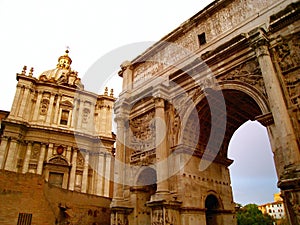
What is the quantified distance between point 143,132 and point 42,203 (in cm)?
614

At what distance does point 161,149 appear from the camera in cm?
1189

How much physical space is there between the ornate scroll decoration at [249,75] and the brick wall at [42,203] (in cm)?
995

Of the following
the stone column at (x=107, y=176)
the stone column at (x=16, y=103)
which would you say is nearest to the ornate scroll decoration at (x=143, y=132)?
the stone column at (x=107, y=176)

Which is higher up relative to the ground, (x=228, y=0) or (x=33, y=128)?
(x=228, y=0)

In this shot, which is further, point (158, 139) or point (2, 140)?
point (2, 140)

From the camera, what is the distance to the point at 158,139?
12172 millimetres

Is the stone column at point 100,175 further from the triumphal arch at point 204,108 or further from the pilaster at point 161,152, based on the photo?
the pilaster at point 161,152

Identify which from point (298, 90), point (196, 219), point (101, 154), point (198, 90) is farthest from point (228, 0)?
point (101, 154)

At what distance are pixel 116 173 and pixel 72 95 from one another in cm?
1586

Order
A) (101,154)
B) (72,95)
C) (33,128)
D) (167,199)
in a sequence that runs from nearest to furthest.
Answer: (167,199) → (33,128) → (101,154) → (72,95)

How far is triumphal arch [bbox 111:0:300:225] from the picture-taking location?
9094 mm

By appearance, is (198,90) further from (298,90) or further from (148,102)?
(298,90)

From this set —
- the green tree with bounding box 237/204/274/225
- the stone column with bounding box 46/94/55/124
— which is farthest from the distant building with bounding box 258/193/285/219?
the stone column with bounding box 46/94/55/124

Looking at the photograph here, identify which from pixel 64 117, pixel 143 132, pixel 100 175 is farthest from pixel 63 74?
pixel 143 132
